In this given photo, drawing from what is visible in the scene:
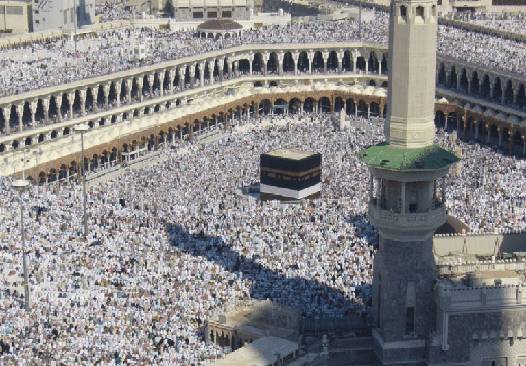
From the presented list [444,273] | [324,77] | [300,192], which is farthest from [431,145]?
[324,77]

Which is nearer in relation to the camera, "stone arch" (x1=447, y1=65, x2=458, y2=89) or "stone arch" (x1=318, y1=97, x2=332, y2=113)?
"stone arch" (x1=447, y1=65, x2=458, y2=89)

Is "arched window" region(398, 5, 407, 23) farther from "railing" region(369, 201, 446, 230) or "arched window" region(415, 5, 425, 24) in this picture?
"railing" region(369, 201, 446, 230)

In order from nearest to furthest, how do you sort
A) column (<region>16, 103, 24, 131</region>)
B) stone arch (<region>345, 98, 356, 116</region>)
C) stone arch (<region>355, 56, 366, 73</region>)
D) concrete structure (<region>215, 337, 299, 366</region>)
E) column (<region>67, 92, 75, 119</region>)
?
1. concrete structure (<region>215, 337, 299, 366</region>)
2. column (<region>16, 103, 24, 131</region>)
3. column (<region>67, 92, 75, 119</region>)
4. stone arch (<region>345, 98, 356, 116</region>)
5. stone arch (<region>355, 56, 366, 73</region>)

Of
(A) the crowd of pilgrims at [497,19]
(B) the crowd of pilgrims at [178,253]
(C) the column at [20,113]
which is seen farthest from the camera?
(A) the crowd of pilgrims at [497,19]

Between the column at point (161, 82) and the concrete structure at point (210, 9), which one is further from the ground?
the concrete structure at point (210, 9)

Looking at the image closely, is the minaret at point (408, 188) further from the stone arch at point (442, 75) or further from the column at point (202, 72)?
the column at point (202, 72)

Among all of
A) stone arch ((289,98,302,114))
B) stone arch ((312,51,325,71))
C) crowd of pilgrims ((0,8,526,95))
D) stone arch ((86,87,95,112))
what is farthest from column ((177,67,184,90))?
stone arch ((312,51,325,71))

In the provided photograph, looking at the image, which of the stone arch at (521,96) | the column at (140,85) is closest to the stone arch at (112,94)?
the column at (140,85)

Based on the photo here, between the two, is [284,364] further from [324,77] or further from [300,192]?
[324,77]

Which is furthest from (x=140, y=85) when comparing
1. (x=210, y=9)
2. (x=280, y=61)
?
(x=210, y=9)
